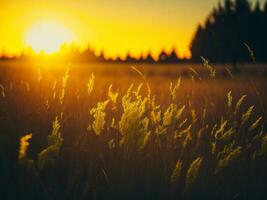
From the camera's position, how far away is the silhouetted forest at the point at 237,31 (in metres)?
32.8

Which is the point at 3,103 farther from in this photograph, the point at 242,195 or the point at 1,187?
the point at 242,195

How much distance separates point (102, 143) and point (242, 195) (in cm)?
107

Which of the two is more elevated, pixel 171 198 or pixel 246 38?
pixel 246 38

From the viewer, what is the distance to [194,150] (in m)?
2.92

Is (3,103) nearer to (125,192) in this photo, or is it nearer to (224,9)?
(125,192)

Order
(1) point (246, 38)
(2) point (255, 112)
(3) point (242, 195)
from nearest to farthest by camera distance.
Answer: (3) point (242, 195) < (2) point (255, 112) < (1) point (246, 38)

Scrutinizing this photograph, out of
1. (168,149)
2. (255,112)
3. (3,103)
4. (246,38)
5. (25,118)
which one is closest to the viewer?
(168,149)

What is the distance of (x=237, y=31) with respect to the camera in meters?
32.6

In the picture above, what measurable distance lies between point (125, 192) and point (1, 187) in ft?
2.34

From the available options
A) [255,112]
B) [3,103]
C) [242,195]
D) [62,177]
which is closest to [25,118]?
[3,103]

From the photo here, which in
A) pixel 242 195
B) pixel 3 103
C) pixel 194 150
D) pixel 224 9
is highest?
pixel 224 9

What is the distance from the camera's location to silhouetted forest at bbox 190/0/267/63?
32.8 m

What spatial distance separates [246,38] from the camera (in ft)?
109

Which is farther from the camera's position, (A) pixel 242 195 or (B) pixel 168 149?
(B) pixel 168 149
